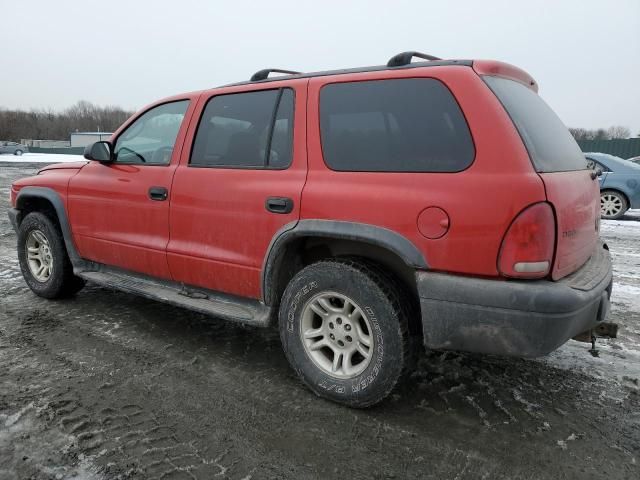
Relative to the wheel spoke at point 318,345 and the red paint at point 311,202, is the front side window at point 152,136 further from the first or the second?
the wheel spoke at point 318,345

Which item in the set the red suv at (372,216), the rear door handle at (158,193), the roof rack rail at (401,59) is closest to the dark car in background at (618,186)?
the red suv at (372,216)

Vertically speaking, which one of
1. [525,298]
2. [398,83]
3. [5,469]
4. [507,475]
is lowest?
[507,475]

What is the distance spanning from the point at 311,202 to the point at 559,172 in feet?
4.26

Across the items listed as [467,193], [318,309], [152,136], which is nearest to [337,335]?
[318,309]

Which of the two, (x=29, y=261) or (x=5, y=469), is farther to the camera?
(x=29, y=261)

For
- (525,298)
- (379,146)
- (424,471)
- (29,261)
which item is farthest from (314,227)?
(29,261)

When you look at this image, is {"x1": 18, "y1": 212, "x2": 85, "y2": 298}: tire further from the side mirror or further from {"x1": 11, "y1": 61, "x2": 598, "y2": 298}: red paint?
the side mirror

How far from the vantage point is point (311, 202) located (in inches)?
108

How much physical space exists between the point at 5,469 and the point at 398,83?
2.65 m

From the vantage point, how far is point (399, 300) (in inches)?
101

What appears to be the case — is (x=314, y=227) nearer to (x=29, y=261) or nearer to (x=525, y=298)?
(x=525, y=298)

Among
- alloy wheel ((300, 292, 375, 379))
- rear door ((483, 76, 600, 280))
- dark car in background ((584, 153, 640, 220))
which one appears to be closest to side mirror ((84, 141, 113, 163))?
alloy wheel ((300, 292, 375, 379))

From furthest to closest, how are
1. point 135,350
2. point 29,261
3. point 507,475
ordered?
point 29,261
point 135,350
point 507,475

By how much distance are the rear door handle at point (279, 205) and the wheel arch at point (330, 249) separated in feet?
0.33
